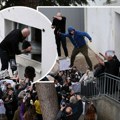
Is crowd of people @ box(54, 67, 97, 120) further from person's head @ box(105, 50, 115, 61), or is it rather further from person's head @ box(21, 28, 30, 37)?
person's head @ box(21, 28, 30, 37)

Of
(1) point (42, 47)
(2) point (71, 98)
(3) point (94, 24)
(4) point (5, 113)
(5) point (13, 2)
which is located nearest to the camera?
(1) point (42, 47)

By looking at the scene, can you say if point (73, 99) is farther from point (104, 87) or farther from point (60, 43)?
point (60, 43)

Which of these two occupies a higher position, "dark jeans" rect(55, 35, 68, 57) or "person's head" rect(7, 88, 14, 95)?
"dark jeans" rect(55, 35, 68, 57)

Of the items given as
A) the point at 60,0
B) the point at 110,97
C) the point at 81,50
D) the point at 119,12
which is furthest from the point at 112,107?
the point at 60,0

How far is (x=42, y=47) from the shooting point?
331 inches

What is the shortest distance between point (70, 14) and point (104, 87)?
1727 mm

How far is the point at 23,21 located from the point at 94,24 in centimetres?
147

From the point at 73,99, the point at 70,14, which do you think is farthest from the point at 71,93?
the point at 70,14

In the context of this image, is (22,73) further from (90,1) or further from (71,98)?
(90,1)

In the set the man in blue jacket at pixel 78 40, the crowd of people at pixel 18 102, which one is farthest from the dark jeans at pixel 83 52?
the crowd of people at pixel 18 102

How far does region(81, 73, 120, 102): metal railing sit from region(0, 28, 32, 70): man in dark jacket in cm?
213

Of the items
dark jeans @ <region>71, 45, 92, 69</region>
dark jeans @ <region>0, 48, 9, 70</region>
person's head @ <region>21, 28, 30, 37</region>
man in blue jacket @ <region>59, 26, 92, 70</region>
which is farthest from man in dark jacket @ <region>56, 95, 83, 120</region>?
person's head @ <region>21, 28, 30, 37</region>

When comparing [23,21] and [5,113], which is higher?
[23,21]

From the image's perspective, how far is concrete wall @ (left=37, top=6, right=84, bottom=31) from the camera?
30.5ft
